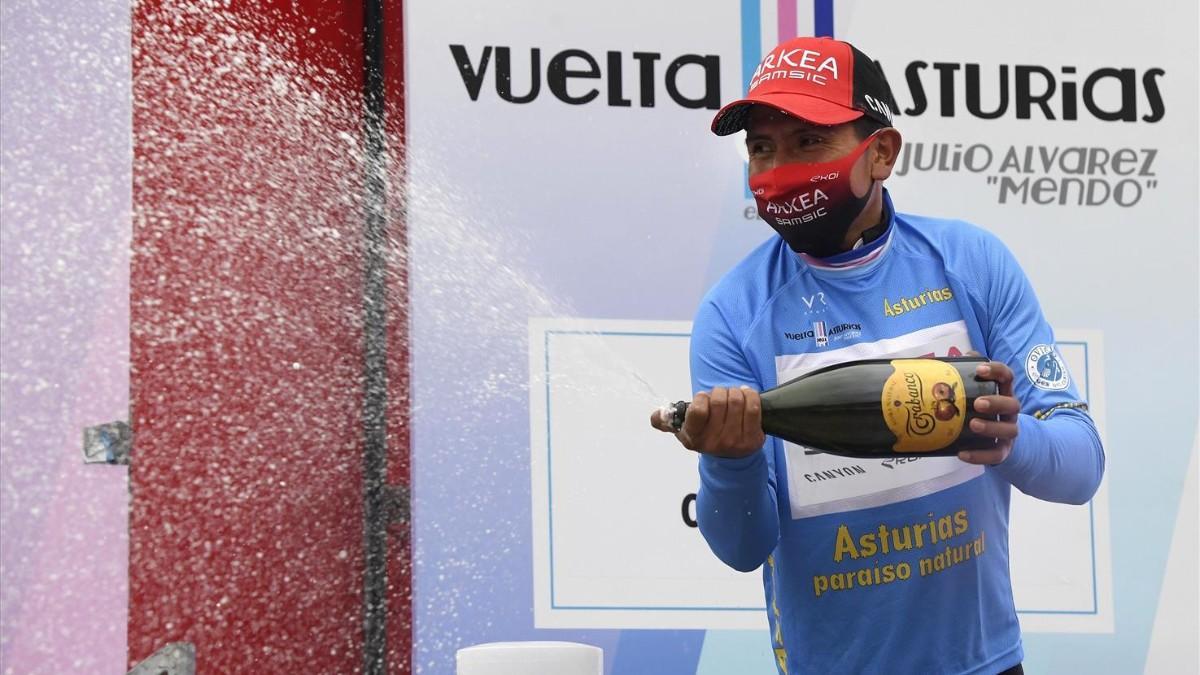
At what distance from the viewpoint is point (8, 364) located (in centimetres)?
332

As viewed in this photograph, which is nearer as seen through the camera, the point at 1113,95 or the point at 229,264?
the point at 229,264

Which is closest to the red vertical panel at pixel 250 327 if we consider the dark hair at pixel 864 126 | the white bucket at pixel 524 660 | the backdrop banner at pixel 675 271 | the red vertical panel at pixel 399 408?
the red vertical panel at pixel 399 408

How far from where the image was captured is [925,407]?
2203mm

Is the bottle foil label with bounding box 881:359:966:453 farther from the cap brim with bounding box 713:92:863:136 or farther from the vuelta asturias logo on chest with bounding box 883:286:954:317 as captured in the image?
the cap brim with bounding box 713:92:863:136

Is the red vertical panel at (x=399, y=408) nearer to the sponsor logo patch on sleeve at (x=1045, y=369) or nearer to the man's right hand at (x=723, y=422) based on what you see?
the man's right hand at (x=723, y=422)

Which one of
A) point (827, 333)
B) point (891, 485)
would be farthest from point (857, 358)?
point (891, 485)

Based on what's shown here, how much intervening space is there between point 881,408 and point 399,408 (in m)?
1.51

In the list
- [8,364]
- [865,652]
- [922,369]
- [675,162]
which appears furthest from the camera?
[675,162]

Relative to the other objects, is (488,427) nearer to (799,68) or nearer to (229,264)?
(229,264)

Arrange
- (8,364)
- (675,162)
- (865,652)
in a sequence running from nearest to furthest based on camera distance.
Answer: (865,652), (8,364), (675,162)

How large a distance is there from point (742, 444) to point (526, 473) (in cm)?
130

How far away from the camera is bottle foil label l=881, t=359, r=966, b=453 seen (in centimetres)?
220

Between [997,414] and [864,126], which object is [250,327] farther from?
[997,414]

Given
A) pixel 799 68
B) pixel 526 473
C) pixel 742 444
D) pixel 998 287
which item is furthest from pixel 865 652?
pixel 526 473
